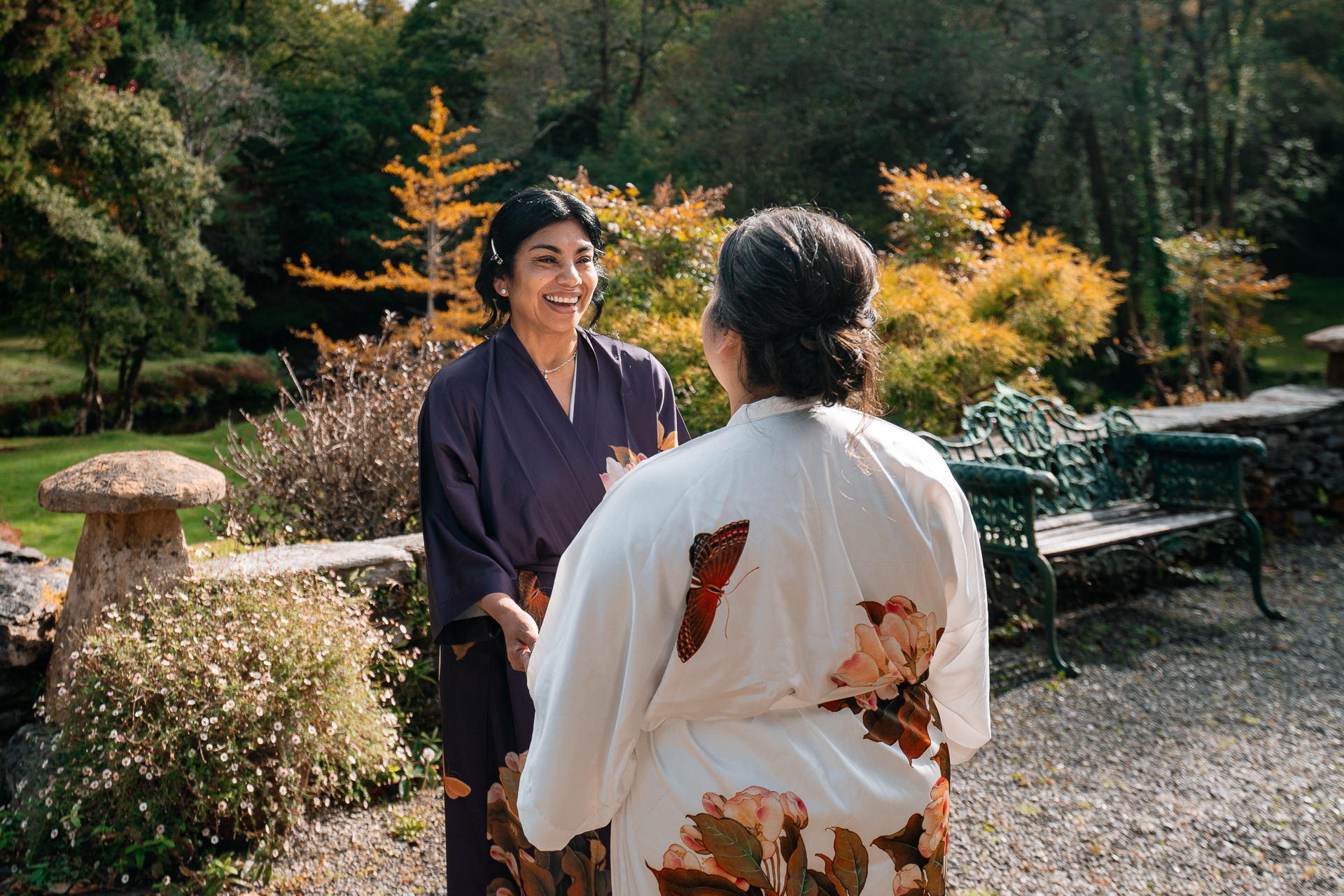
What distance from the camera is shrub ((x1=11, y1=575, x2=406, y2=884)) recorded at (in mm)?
2365

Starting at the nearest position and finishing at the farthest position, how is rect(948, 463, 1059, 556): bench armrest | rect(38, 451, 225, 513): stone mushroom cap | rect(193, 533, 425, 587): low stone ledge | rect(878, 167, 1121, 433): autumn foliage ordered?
1. rect(38, 451, 225, 513): stone mushroom cap
2. rect(193, 533, 425, 587): low stone ledge
3. rect(948, 463, 1059, 556): bench armrest
4. rect(878, 167, 1121, 433): autumn foliage

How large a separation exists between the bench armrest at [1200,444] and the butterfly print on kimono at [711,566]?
4.16m

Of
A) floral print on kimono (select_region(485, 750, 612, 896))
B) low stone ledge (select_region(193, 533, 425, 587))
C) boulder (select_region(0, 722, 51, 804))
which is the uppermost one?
low stone ledge (select_region(193, 533, 425, 587))

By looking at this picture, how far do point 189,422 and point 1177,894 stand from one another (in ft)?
51.0

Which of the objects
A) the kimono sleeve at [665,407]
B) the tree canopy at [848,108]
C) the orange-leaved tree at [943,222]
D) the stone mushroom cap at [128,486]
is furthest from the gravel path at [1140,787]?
the tree canopy at [848,108]

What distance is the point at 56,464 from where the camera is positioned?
9.18 meters

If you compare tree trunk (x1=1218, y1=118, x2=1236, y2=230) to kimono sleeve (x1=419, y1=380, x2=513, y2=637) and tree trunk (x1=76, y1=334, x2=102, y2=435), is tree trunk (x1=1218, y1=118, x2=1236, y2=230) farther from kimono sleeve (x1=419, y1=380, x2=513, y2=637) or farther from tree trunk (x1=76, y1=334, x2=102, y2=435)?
tree trunk (x1=76, y1=334, x2=102, y2=435)

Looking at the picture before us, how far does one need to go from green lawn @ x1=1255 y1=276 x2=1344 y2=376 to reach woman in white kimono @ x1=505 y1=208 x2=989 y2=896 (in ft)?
44.6

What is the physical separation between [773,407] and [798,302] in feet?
0.46

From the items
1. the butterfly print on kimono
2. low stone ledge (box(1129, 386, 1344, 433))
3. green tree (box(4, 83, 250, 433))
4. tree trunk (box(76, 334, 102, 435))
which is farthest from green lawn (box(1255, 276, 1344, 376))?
tree trunk (box(76, 334, 102, 435))

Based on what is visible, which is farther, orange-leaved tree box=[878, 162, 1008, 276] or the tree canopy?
the tree canopy

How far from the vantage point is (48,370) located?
1525 cm

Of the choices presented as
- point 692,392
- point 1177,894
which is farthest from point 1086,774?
point 692,392

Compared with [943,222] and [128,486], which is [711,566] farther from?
[943,222]
